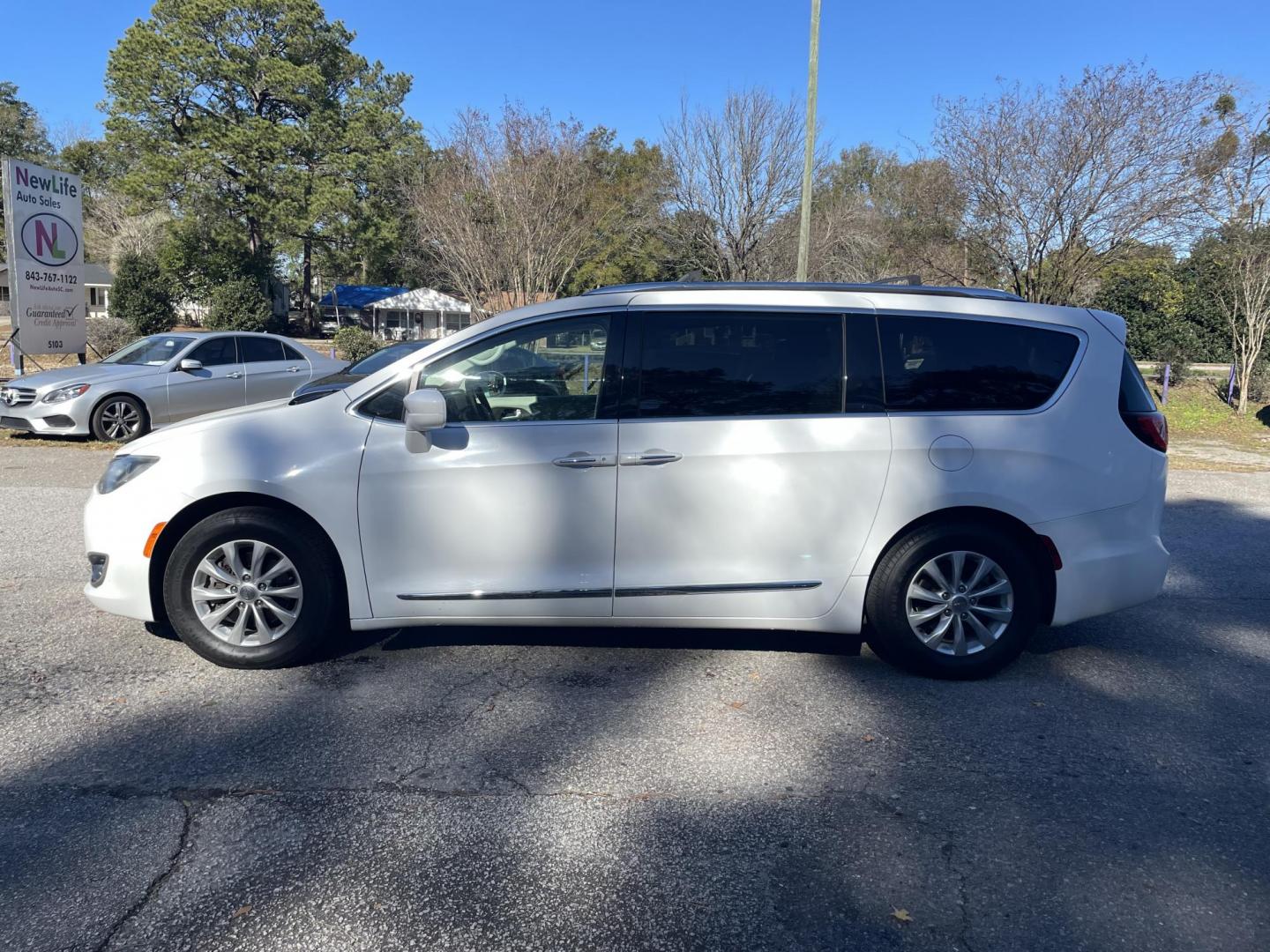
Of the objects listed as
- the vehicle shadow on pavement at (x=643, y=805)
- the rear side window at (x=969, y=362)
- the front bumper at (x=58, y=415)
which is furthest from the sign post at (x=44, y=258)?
the rear side window at (x=969, y=362)

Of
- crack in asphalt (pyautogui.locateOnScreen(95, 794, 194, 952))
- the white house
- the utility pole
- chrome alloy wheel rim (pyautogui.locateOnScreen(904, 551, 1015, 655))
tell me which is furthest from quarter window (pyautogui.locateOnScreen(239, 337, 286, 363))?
the white house

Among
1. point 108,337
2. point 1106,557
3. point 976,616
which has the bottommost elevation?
point 976,616

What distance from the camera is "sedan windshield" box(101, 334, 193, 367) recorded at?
40.3ft

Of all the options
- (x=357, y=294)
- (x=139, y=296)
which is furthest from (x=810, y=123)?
(x=357, y=294)

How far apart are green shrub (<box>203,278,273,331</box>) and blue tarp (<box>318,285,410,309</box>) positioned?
25.1m

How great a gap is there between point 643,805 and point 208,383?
11.1m

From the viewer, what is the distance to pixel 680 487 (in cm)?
424

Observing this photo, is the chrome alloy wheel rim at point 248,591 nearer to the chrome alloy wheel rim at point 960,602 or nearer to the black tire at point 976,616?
the black tire at point 976,616

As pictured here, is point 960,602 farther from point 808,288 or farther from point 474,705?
point 474,705

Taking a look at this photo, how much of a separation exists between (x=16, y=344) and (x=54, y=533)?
941 cm

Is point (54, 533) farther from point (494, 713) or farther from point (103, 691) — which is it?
point (494, 713)

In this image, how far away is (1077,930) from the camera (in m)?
2.61

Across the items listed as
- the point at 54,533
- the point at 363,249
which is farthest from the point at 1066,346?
the point at 363,249

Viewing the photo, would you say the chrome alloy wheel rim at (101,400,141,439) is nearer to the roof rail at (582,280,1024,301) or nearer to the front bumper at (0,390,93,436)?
the front bumper at (0,390,93,436)
